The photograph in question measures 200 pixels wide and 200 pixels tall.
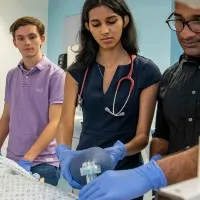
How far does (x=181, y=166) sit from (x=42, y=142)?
3.47 ft

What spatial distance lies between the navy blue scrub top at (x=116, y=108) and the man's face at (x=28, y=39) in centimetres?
60

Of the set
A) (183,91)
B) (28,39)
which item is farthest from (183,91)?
(28,39)

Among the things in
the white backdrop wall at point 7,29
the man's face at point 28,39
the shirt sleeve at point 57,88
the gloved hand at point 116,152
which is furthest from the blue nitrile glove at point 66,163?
the white backdrop wall at point 7,29

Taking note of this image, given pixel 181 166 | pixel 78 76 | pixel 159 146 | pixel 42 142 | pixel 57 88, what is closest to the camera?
pixel 181 166

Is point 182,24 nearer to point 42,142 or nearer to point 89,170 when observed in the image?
point 89,170

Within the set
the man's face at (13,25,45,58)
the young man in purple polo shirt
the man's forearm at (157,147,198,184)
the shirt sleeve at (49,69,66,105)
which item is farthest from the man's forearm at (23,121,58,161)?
the man's forearm at (157,147,198,184)

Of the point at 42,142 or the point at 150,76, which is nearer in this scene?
the point at 150,76

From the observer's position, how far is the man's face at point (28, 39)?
1849 millimetres

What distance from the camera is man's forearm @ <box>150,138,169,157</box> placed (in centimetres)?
128

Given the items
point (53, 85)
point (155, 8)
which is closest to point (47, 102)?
point (53, 85)

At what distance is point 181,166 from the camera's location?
2.42 feet

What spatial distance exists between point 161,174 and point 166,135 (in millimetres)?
561

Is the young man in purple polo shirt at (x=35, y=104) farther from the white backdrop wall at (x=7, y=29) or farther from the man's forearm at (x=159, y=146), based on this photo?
the white backdrop wall at (x=7, y=29)

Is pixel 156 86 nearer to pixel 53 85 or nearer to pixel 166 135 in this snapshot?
pixel 166 135
